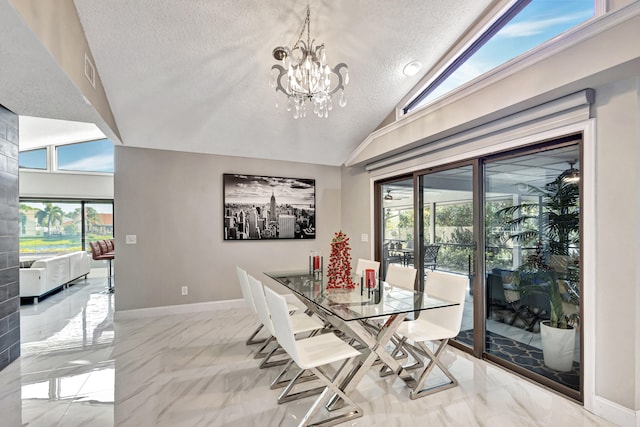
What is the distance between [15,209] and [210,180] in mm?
2192

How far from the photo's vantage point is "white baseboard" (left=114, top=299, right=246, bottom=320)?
4328 mm

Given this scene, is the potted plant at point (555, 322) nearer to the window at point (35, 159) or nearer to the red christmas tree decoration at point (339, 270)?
the red christmas tree decoration at point (339, 270)

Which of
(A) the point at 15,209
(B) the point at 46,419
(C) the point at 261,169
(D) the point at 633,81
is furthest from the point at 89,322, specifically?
(D) the point at 633,81

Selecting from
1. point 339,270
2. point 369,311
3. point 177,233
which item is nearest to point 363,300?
point 369,311

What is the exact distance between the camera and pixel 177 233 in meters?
4.62

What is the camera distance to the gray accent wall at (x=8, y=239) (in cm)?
292

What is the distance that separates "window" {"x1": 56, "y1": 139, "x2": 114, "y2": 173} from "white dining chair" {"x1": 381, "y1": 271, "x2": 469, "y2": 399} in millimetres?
7990

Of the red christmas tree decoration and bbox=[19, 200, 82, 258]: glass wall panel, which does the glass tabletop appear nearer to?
the red christmas tree decoration

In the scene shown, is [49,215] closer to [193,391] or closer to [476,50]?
[193,391]

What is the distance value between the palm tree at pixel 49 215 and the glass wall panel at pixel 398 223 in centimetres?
775

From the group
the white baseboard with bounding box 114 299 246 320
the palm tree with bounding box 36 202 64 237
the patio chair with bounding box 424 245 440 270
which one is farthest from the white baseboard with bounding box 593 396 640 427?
the palm tree with bounding box 36 202 64 237

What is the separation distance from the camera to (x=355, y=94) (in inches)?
147

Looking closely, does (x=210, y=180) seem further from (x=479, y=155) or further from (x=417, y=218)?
(x=479, y=155)

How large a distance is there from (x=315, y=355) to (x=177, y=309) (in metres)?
3.18
